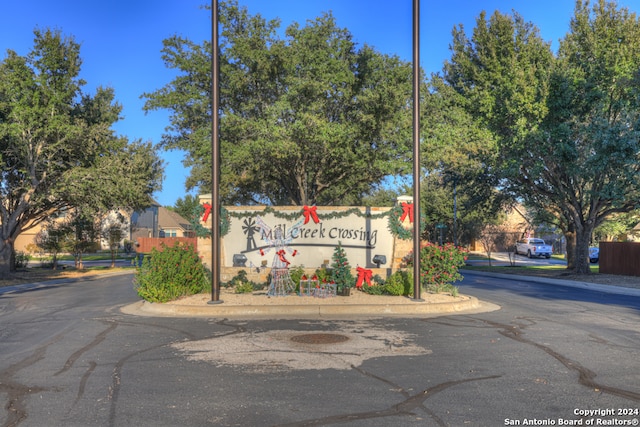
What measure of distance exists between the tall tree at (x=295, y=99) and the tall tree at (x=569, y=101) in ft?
17.3

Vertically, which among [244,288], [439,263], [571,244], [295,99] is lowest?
[244,288]

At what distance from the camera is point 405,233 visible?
616 inches

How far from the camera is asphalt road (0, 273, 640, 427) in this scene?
16.3ft

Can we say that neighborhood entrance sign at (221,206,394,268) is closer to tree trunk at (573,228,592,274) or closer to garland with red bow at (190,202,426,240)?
garland with red bow at (190,202,426,240)

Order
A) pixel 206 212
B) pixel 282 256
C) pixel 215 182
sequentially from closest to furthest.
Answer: pixel 215 182 → pixel 282 256 → pixel 206 212

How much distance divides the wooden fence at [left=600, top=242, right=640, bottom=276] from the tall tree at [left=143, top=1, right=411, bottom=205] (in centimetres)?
1319

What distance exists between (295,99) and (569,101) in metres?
12.2

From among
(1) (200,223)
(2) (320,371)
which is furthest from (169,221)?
(2) (320,371)

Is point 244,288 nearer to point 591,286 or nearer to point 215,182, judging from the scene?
point 215,182

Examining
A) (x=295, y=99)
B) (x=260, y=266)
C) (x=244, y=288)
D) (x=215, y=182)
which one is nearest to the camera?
(x=215, y=182)

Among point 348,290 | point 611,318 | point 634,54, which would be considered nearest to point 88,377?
point 348,290

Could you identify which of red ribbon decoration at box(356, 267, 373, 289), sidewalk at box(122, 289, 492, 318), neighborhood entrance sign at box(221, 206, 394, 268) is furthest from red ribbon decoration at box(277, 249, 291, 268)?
red ribbon decoration at box(356, 267, 373, 289)

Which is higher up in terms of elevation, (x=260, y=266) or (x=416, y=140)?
(x=416, y=140)

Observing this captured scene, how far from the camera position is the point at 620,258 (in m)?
26.1
